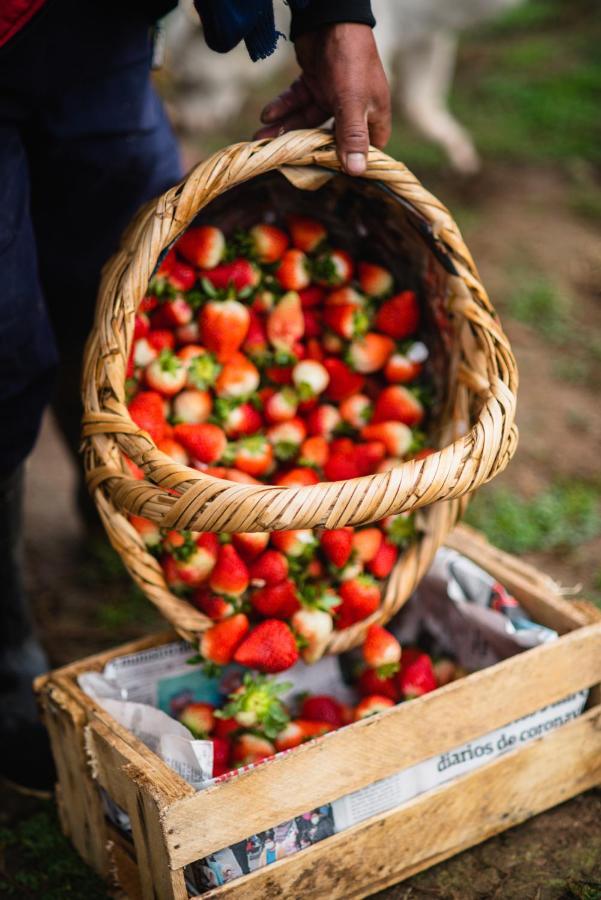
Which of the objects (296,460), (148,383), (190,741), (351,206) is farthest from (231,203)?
(190,741)

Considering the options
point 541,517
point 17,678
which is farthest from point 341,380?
point 541,517

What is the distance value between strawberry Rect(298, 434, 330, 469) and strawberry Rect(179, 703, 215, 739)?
16.7 inches

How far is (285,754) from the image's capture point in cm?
121

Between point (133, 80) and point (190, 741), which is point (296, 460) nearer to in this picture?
point (190, 741)

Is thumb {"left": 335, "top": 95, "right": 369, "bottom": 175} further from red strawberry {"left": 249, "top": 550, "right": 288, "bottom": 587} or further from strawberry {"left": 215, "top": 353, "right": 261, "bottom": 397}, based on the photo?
red strawberry {"left": 249, "top": 550, "right": 288, "bottom": 587}

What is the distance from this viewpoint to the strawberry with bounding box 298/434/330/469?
153cm

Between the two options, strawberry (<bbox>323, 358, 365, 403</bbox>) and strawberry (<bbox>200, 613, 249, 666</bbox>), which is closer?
strawberry (<bbox>200, 613, 249, 666</bbox>)

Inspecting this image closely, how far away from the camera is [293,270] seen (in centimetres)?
155

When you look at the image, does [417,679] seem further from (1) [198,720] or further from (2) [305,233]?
(2) [305,233]

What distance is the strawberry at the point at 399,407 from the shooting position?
1.57 m

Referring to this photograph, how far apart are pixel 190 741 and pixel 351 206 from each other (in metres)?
0.89

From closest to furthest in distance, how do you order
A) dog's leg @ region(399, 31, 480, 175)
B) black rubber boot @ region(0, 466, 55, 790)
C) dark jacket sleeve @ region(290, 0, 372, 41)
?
dark jacket sleeve @ region(290, 0, 372, 41) < black rubber boot @ region(0, 466, 55, 790) < dog's leg @ region(399, 31, 480, 175)

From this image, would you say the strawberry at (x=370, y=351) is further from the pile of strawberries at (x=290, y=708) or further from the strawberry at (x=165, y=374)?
the pile of strawberries at (x=290, y=708)

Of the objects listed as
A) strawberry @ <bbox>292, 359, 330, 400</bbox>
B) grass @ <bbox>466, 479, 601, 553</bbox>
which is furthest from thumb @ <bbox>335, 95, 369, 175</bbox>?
grass @ <bbox>466, 479, 601, 553</bbox>
